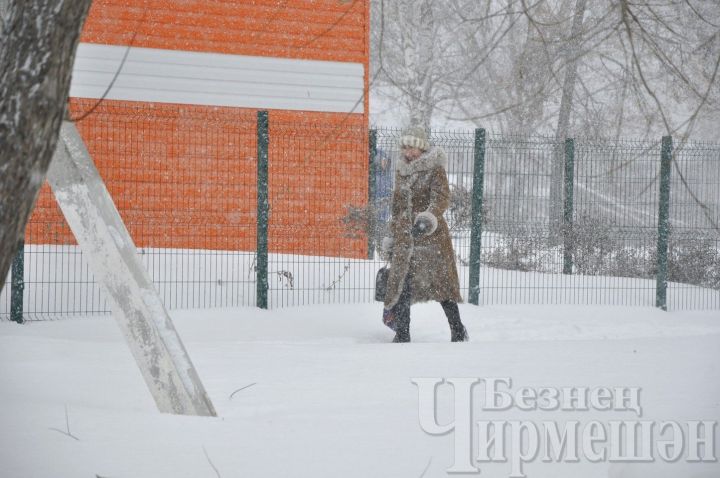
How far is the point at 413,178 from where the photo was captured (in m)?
7.03

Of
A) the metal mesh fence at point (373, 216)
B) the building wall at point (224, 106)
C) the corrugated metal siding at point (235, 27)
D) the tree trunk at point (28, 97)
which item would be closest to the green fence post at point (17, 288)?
the metal mesh fence at point (373, 216)

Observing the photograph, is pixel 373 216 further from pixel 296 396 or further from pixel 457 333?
pixel 296 396

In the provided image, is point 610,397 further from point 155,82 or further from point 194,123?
point 155,82

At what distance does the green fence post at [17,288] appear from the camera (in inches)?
315

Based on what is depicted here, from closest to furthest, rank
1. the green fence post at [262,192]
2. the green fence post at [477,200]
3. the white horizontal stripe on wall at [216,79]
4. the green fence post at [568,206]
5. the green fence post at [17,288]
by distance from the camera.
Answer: the green fence post at [17,288], the green fence post at [262,192], the green fence post at [477,200], the green fence post at [568,206], the white horizontal stripe on wall at [216,79]

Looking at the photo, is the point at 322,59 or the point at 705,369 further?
the point at 322,59

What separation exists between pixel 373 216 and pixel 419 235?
11.0 feet

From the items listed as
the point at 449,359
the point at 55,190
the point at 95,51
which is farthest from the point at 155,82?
the point at 55,190

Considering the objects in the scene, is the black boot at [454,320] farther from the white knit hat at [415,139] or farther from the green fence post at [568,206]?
the green fence post at [568,206]

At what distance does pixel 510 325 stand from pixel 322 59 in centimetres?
527

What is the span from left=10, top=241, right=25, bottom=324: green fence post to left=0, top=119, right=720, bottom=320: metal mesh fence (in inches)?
47.8

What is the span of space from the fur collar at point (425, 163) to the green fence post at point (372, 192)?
244cm

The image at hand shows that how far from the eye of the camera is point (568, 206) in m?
10.9

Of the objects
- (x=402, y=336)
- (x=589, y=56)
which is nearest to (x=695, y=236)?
(x=402, y=336)
